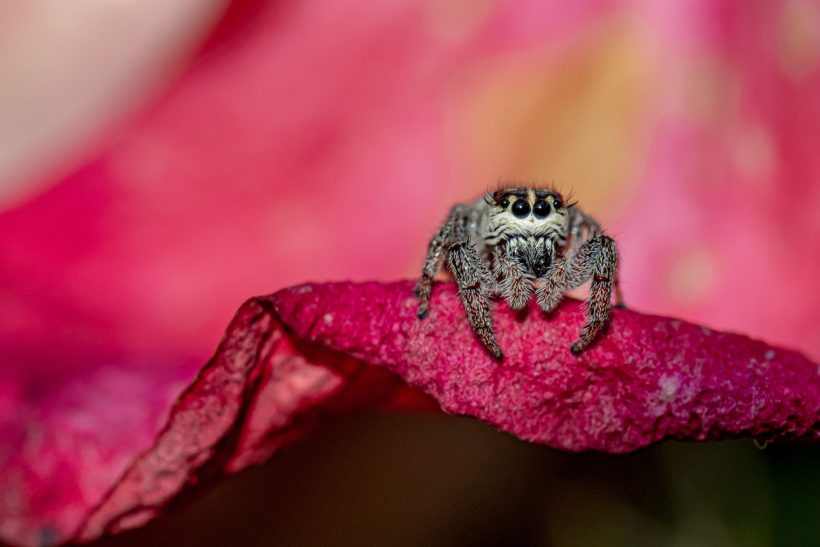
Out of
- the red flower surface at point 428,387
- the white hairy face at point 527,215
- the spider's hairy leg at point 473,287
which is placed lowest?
the red flower surface at point 428,387

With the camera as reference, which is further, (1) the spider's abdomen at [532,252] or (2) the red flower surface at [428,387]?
(1) the spider's abdomen at [532,252]

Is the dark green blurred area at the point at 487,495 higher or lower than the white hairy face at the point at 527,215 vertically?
lower

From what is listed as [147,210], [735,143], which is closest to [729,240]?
[735,143]

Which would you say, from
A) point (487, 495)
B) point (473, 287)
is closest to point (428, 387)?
Result: point (473, 287)

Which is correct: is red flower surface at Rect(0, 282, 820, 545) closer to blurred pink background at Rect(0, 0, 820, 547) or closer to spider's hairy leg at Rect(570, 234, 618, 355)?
spider's hairy leg at Rect(570, 234, 618, 355)

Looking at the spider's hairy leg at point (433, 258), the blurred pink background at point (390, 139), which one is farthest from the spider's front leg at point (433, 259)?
the blurred pink background at point (390, 139)

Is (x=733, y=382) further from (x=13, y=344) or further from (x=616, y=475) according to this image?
(x=13, y=344)

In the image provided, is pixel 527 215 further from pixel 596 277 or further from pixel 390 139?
pixel 390 139

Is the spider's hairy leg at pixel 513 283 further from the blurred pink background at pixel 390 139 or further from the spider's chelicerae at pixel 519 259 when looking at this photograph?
the blurred pink background at pixel 390 139
